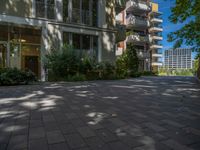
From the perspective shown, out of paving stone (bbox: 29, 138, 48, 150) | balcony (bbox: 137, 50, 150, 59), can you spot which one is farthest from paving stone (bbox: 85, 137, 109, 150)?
balcony (bbox: 137, 50, 150, 59)

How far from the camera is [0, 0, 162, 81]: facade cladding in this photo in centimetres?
1082

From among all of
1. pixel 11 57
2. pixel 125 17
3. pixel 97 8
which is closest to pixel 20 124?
pixel 11 57

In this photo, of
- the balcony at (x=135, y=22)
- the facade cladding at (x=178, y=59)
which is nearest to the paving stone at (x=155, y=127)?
the balcony at (x=135, y=22)

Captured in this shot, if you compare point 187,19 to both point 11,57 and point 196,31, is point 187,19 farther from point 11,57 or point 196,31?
point 11,57

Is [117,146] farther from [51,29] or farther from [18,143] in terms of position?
[51,29]

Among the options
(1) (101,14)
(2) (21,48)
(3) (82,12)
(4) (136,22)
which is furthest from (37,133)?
(4) (136,22)

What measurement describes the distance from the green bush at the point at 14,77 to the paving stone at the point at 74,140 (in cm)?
658

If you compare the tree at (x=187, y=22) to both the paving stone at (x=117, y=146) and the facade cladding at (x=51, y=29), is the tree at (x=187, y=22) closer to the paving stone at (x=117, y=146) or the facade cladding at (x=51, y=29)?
the facade cladding at (x=51, y=29)

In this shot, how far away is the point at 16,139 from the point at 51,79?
337 inches

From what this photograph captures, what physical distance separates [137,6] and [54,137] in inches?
1079

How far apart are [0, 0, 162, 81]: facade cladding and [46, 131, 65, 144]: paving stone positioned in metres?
9.20

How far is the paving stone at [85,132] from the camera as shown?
2.38m

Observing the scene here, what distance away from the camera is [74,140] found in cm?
222

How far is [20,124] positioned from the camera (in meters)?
2.78
